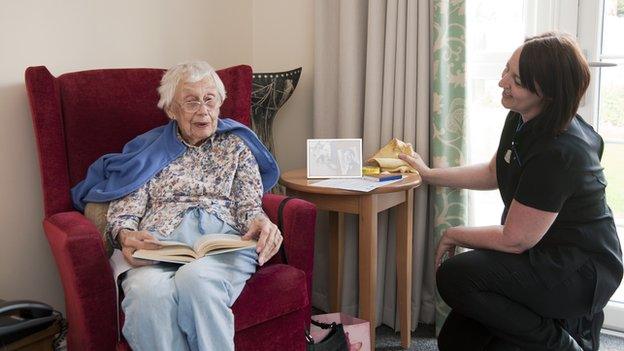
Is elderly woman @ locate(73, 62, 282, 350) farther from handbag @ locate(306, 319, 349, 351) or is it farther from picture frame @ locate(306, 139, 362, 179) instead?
handbag @ locate(306, 319, 349, 351)

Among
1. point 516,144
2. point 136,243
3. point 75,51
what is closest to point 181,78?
point 75,51

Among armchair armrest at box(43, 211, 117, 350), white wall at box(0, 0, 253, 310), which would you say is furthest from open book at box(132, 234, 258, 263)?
white wall at box(0, 0, 253, 310)

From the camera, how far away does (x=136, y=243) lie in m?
1.55

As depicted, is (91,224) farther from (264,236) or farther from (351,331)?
(351,331)

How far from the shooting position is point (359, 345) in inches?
73.1

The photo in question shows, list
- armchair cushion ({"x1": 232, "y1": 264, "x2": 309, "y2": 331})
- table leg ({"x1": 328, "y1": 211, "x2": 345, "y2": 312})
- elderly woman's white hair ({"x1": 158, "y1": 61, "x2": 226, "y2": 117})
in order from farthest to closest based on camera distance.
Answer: table leg ({"x1": 328, "y1": 211, "x2": 345, "y2": 312})
elderly woman's white hair ({"x1": 158, "y1": 61, "x2": 226, "y2": 117})
armchair cushion ({"x1": 232, "y1": 264, "x2": 309, "y2": 331})

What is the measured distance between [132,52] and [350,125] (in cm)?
92

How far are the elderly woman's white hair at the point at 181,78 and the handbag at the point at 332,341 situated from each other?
2.78 ft

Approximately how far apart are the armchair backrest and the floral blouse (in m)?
0.21

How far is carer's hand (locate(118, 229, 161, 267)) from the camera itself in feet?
5.02

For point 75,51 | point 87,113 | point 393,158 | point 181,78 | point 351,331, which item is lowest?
point 351,331

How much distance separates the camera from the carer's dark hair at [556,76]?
149 cm

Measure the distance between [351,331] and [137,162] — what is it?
89 cm

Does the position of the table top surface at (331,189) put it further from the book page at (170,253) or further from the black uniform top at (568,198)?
the book page at (170,253)
